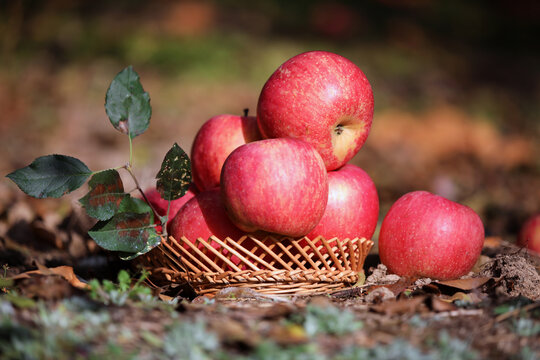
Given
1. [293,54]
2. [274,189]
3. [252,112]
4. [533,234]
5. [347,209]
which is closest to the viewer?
[274,189]

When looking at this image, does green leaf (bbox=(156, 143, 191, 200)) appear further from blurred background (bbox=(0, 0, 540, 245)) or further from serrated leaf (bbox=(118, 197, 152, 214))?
blurred background (bbox=(0, 0, 540, 245))

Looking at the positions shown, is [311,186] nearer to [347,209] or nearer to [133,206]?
[347,209]

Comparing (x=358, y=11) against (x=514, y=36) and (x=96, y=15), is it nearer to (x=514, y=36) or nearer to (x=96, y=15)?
(x=514, y=36)

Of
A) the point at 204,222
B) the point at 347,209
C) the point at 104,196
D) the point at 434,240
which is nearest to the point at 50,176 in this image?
the point at 104,196

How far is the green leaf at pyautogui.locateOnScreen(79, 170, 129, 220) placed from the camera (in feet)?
5.47

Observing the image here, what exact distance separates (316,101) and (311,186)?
362 mm

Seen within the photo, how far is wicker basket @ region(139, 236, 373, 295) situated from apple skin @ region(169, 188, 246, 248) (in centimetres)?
4

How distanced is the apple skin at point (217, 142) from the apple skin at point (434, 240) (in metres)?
0.75

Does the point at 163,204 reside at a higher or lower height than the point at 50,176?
lower

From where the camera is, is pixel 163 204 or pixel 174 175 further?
pixel 163 204

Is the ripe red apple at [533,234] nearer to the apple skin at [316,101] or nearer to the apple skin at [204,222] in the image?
the apple skin at [316,101]

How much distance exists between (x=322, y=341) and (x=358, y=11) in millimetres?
10609

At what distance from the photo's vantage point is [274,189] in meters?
1.63

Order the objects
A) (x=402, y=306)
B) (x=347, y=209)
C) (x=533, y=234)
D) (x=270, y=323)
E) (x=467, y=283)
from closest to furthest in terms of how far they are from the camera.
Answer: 1. (x=270, y=323)
2. (x=402, y=306)
3. (x=467, y=283)
4. (x=347, y=209)
5. (x=533, y=234)
